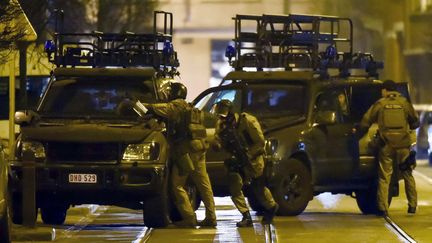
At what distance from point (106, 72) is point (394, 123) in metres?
4.05

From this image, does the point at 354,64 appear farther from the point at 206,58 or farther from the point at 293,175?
the point at 206,58

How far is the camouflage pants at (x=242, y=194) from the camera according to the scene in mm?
15320

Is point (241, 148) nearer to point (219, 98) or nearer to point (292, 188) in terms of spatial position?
point (292, 188)

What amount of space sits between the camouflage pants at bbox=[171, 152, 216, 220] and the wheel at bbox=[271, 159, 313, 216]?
161cm

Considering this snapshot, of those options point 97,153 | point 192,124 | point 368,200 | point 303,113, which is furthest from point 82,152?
point 368,200

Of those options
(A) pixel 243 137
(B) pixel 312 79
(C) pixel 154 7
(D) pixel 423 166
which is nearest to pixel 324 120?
(B) pixel 312 79

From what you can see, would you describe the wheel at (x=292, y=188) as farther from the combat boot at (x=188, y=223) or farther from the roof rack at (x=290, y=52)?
the roof rack at (x=290, y=52)

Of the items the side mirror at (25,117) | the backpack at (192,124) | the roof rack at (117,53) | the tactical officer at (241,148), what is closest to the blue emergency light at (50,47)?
the roof rack at (117,53)

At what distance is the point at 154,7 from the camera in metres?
39.0

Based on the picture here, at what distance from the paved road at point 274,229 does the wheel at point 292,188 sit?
0.56 feet

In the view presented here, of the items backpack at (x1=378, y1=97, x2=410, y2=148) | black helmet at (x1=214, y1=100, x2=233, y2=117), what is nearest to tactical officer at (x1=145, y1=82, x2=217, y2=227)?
black helmet at (x1=214, y1=100, x2=233, y2=117)

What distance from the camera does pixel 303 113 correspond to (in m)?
17.1

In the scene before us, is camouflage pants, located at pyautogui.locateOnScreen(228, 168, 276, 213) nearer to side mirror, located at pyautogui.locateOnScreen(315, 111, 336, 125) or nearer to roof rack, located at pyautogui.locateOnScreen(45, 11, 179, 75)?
side mirror, located at pyautogui.locateOnScreen(315, 111, 336, 125)

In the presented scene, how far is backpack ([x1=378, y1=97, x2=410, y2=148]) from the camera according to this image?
55.7 ft
